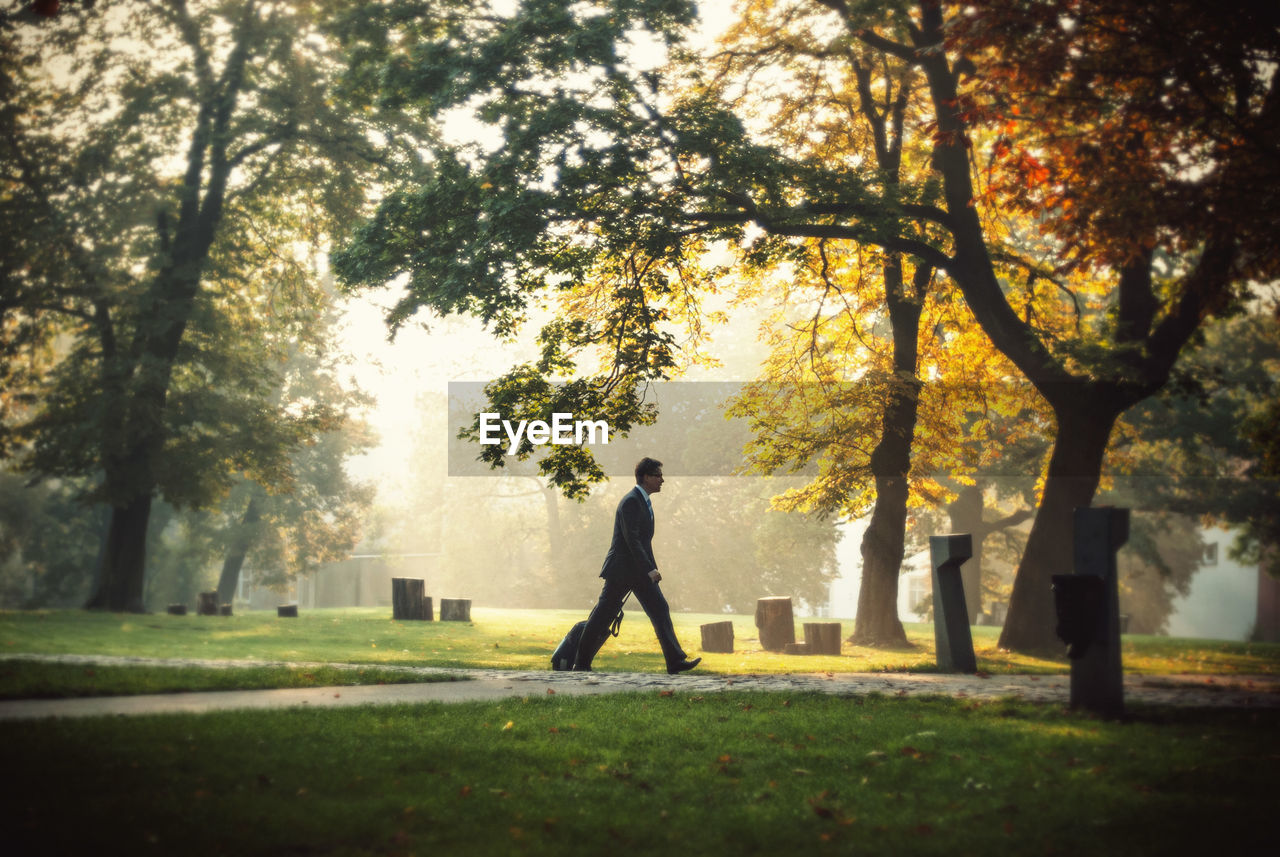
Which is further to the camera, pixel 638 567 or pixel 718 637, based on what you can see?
pixel 718 637

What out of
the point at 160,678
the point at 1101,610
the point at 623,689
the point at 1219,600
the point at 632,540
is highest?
the point at 632,540

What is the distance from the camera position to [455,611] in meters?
26.8

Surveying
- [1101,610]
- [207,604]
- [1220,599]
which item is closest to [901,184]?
[1101,610]

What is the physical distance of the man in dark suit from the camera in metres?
11.0

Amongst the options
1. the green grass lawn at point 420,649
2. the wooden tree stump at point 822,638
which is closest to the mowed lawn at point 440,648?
the green grass lawn at point 420,649

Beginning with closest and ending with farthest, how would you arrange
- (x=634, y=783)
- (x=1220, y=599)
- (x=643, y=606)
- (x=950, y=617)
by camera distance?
(x=634, y=783) < (x=643, y=606) < (x=950, y=617) < (x=1220, y=599)

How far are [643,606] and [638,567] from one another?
2.07ft

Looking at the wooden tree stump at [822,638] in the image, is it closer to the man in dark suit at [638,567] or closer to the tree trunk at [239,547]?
the man in dark suit at [638,567]

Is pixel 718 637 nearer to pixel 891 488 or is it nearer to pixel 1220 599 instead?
pixel 891 488

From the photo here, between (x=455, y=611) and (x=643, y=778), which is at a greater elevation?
(x=643, y=778)

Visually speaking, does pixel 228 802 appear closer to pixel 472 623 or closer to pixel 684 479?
pixel 472 623

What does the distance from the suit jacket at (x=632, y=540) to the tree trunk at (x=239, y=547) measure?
39.1 metres

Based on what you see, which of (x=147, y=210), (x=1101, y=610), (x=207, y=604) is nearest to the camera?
(x=1101, y=610)

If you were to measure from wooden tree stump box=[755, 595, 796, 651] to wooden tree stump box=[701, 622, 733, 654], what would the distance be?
947 millimetres
